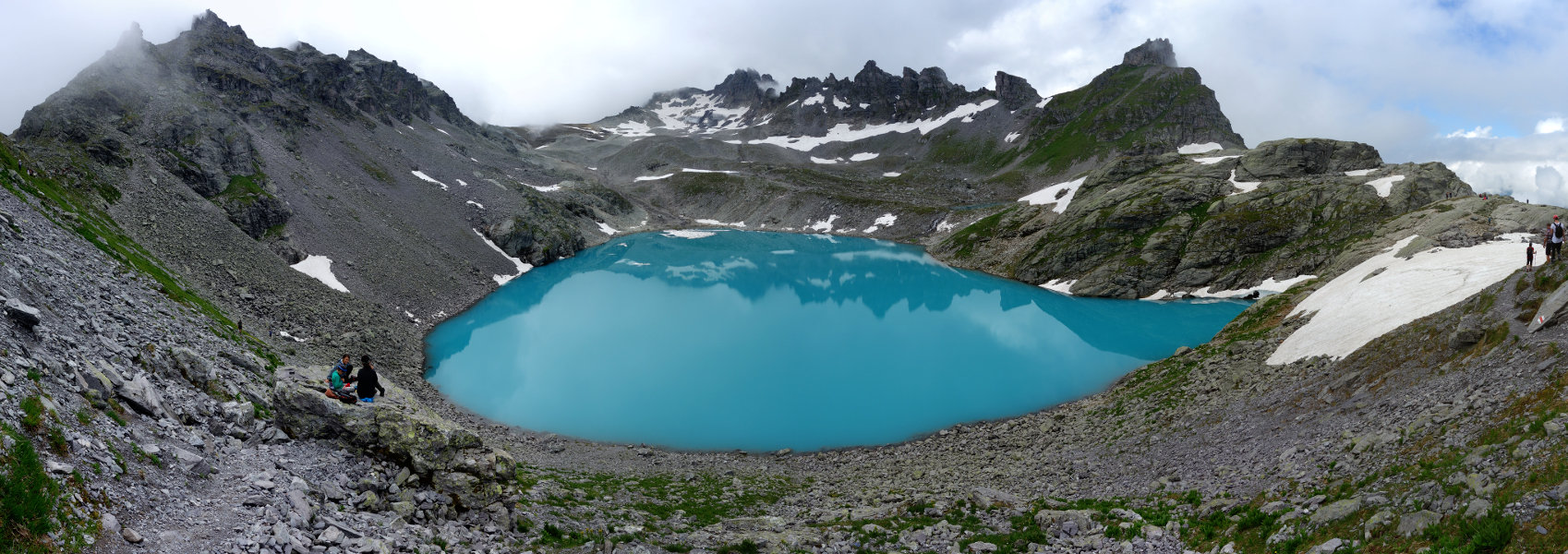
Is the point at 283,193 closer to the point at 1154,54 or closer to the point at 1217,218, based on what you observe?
the point at 1217,218

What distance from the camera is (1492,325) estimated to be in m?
18.3

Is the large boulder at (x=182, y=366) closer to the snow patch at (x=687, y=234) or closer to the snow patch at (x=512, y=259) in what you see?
the snow patch at (x=512, y=259)

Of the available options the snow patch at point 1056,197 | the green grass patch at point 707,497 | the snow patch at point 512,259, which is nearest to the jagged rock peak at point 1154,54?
the snow patch at point 1056,197

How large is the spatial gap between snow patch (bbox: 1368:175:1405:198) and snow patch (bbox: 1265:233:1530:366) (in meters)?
31.8

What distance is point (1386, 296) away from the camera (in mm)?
28984

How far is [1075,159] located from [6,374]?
591 ft

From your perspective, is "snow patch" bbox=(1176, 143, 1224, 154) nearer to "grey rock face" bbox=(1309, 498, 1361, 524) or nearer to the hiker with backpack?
the hiker with backpack

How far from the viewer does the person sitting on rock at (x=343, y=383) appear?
1584cm

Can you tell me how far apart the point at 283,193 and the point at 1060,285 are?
84.7 m

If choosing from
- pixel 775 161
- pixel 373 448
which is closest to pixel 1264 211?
pixel 373 448

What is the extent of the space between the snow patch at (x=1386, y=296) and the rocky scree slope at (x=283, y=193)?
51822 mm

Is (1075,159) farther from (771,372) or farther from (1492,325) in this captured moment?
(1492,325)

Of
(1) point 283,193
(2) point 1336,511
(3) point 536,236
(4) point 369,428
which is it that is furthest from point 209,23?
(2) point 1336,511

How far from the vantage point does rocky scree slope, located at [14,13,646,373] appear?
143 ft
